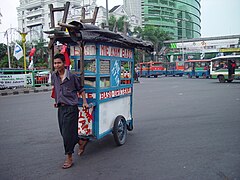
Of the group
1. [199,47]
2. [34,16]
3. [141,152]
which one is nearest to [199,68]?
[199,47]

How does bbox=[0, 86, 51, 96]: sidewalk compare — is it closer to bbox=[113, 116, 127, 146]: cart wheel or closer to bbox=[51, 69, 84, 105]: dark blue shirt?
bbox=[113, 116, 127, 146]: cart wheel

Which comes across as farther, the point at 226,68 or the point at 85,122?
the point at 226,68

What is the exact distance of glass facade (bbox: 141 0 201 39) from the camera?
3123 inches

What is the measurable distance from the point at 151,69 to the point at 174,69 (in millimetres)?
4596

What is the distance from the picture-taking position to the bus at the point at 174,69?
38750 mm

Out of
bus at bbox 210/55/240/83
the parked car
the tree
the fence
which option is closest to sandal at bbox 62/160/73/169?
the fence

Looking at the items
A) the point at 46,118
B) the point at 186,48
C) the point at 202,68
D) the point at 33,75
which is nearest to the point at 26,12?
the point at 186,48

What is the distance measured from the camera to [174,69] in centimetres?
3991

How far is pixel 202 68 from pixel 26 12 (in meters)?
59.7

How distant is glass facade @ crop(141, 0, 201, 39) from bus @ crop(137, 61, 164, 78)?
39.9 metres

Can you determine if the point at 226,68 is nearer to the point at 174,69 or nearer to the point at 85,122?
the point at 174,69

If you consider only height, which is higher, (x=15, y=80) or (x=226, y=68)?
(x=226, y=68)

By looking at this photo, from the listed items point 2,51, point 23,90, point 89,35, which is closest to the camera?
point 89,35

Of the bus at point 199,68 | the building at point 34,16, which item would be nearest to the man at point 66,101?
the bus at point 199,68
